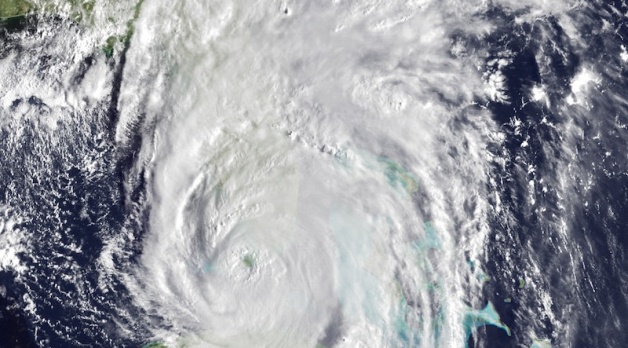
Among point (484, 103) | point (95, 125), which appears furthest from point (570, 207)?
point (95, 125)

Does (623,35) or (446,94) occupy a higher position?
(623,35)

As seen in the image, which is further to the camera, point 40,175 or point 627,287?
point 40,175

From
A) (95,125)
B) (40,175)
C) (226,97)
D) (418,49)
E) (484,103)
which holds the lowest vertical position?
(40,175)

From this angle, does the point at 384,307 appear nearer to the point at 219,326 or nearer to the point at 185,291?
the point at 219,326

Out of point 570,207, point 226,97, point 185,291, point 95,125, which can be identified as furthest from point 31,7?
point 570,207

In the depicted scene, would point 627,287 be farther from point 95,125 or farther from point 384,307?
point 95,125

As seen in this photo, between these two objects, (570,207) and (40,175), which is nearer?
(570,207)
